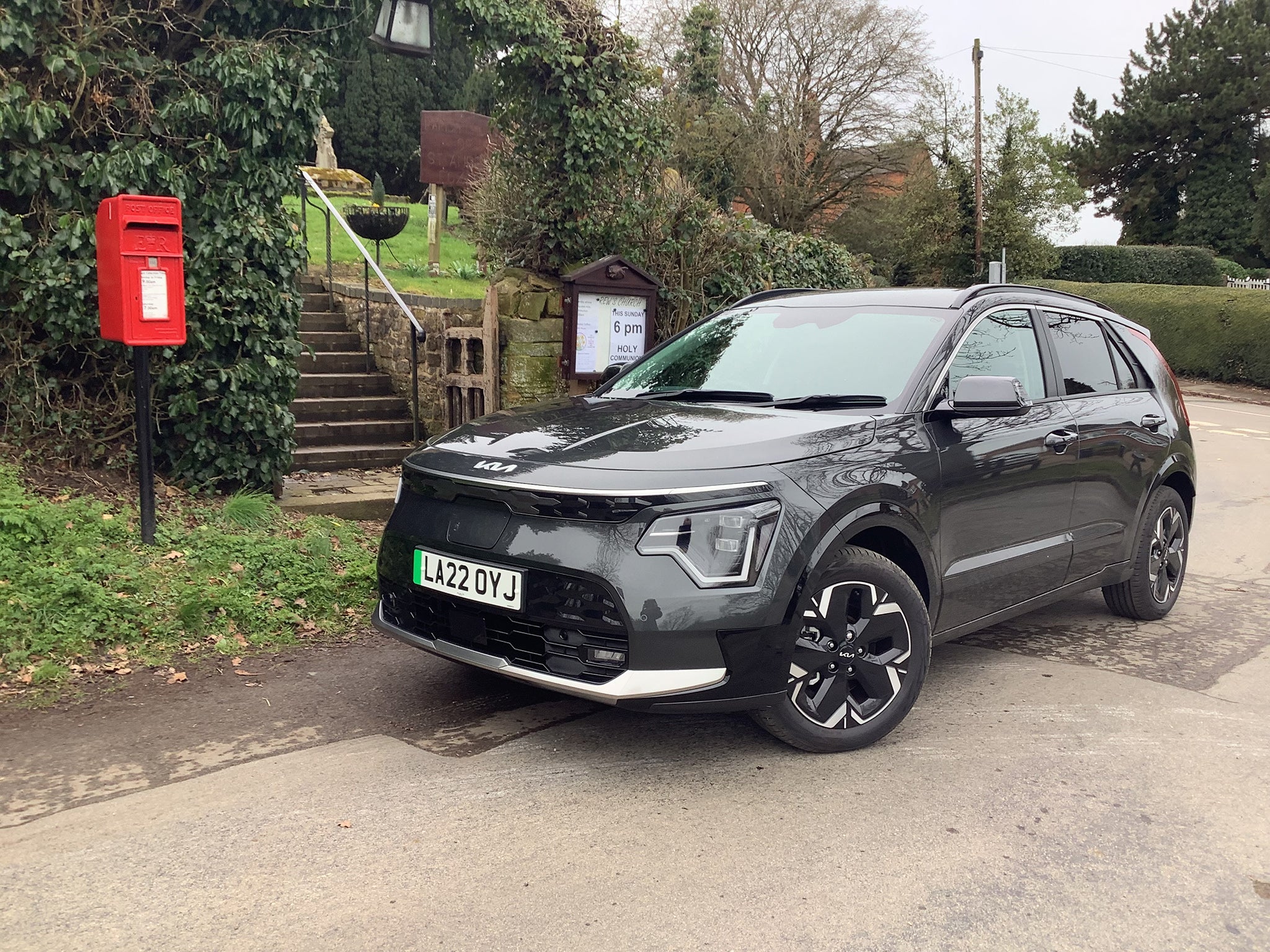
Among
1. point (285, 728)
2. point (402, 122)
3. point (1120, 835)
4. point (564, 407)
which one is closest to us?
point (1120, 835)

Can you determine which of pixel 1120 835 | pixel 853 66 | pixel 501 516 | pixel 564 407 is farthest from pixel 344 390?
pixel 853 66

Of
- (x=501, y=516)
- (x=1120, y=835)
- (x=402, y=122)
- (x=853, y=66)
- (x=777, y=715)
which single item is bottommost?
(x=1120, y=835)

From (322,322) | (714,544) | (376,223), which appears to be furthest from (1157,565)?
(376,223)

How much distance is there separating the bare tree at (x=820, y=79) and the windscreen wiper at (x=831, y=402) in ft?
97.7

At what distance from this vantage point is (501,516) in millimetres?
3740

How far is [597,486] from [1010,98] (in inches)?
1370

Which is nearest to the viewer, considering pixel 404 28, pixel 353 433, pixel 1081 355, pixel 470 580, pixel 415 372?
pixel 470 580

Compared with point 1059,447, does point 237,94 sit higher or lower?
higher

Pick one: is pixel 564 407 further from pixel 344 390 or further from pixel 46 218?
pixel 344 390

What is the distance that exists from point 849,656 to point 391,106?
33459 mm

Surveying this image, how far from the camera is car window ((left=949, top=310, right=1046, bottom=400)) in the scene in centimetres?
465

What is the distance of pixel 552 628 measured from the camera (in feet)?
11.8

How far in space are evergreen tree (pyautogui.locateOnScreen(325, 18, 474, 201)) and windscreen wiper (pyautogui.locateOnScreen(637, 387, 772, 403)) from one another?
30.8m

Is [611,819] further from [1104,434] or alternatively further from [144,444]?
[144,444]
